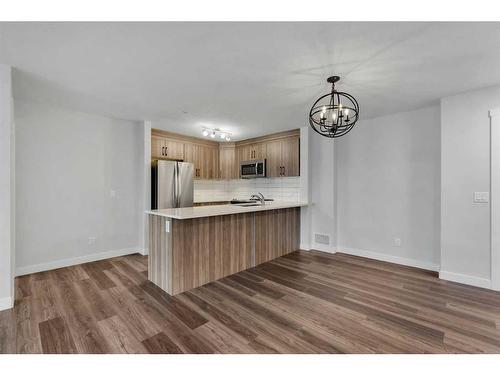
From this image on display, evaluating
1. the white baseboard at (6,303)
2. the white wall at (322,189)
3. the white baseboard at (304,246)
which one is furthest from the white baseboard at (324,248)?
the white baseboard at (6,303)

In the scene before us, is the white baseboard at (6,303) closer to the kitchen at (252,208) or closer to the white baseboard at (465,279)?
the kitchen at (252,208)

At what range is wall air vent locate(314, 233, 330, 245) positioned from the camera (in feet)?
14.4

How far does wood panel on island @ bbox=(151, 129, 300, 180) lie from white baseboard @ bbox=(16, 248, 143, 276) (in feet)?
6.07

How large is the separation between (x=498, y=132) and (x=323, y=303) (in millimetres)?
2850

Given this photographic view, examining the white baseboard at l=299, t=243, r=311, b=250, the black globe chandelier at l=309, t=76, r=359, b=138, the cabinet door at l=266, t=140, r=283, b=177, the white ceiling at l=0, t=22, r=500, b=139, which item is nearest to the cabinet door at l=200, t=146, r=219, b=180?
the cabinet door at l=266, t=140, r=283, b=177

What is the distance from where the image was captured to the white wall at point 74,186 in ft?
10.5

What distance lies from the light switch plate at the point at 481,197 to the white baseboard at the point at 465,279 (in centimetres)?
95

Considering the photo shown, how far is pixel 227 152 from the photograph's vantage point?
595cm

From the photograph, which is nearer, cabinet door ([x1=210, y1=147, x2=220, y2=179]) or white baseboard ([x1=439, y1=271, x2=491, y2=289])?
white baseboard ([x1=439, y1=271, x2=491, y2=289])

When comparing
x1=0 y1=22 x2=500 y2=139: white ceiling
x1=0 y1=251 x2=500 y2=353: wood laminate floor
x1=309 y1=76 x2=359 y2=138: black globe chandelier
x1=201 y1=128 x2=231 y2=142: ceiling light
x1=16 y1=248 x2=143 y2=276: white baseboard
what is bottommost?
x1=0 y1=251 x2=500 y2=353: wood laminate floor

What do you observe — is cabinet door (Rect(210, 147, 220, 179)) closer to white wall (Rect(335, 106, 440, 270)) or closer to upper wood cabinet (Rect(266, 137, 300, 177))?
upper wood cabinet (Rect(266, 137, 300, 177))

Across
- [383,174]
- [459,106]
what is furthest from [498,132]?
[383,174]

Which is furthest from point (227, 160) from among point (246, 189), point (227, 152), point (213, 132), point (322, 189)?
point (322, 189)
